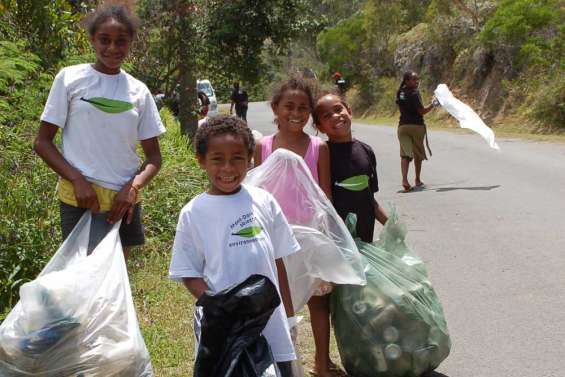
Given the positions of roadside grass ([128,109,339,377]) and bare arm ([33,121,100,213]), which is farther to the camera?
roadside grass ([128,109,339,377])

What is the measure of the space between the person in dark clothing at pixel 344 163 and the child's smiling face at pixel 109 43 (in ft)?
3.44

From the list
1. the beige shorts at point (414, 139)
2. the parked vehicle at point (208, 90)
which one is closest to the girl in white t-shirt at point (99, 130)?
the beige shorts at point (414, 139)

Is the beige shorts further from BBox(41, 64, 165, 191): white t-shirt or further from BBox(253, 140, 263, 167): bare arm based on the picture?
BBox(41, 64, 165, 191): white t-shirt

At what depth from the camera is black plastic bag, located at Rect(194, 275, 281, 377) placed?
250 cm

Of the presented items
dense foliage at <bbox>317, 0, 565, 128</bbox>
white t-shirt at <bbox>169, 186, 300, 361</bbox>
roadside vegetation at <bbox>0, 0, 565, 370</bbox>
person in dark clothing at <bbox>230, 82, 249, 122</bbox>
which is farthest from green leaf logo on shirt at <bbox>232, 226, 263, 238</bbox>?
person in dark clothing at <bbox>230, 82, 249, 122</bbox>

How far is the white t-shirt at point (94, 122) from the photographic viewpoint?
11.5 ft

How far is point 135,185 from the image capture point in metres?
3.60

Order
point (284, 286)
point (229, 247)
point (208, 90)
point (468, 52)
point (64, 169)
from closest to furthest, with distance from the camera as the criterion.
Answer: point (229, 247) → point (284, 286) → point (64, 169) → point (208, 90) → point (468, 52)

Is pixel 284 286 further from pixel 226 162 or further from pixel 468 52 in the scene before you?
pixel 468 52

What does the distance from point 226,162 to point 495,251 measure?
4.44m

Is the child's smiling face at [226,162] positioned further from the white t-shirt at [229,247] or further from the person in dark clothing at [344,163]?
the person in dark clothing at [344,163]

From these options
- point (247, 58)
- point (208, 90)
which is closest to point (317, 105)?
point (247, 58)

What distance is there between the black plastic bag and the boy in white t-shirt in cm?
32

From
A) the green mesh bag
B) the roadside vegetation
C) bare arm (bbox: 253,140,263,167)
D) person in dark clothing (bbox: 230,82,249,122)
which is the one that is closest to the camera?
the green mesh bag
